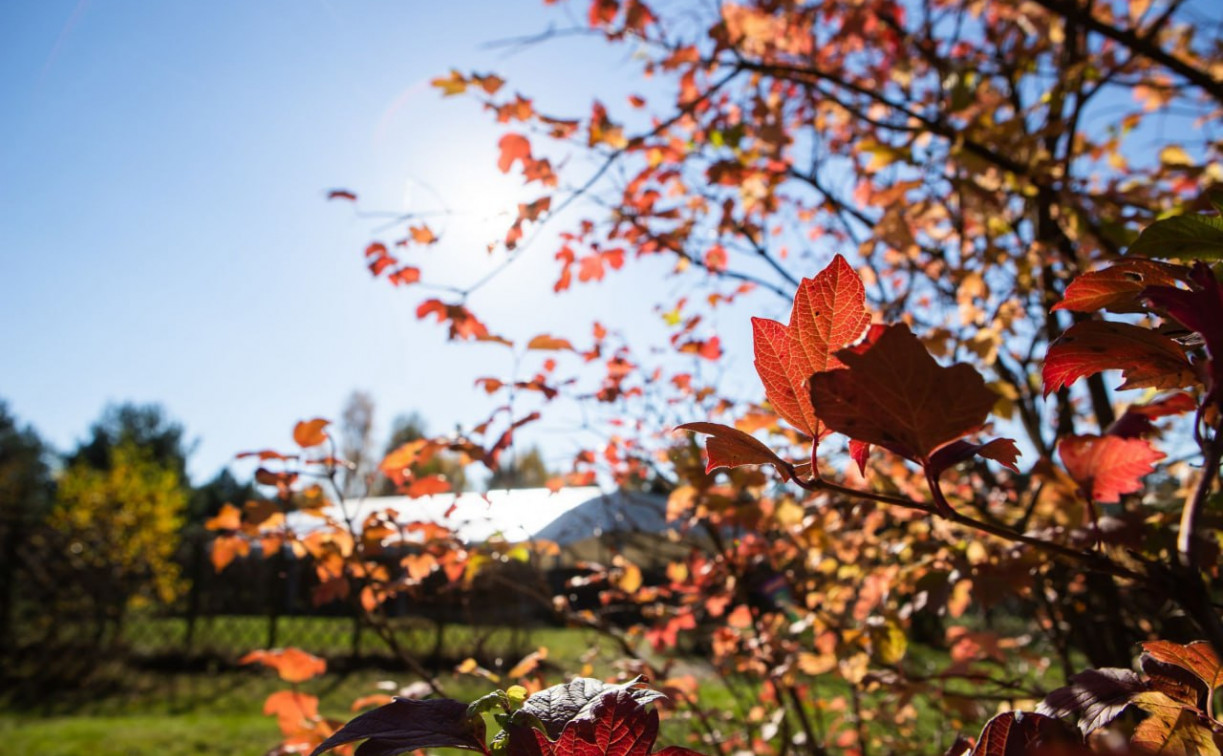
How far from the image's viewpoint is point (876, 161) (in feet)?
7.17

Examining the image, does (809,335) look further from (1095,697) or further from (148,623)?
(148,623)

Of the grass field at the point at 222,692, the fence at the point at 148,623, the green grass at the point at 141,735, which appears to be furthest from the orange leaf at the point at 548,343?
the fence at the point at 148,623

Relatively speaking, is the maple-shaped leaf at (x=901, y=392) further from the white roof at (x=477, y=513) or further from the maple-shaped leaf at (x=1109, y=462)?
the white roof at (x=477, y=513)

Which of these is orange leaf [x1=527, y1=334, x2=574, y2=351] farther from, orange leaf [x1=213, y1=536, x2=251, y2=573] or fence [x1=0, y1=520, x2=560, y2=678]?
fence [x1=0, y1=520, x2=560, y2=678]

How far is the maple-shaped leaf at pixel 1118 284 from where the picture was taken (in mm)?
579

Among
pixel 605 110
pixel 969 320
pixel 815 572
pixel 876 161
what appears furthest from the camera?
pixel 815 572

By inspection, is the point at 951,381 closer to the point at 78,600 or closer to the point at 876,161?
the point at 876,161

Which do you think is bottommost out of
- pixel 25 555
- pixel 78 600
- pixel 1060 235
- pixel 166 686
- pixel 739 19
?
pixel 166 686

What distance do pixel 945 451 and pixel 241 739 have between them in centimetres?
619

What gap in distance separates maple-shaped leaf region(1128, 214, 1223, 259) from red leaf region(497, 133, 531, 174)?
2007mm

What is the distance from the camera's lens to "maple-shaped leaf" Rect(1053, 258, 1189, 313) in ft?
1.90

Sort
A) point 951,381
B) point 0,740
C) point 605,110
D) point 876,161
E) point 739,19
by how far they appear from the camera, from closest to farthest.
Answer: point 951,381
point 876,161
point 605,110
point 739,19
point 0,740

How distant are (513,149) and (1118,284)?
79.8 inches

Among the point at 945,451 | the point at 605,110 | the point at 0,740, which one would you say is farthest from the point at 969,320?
the point at 0,740
